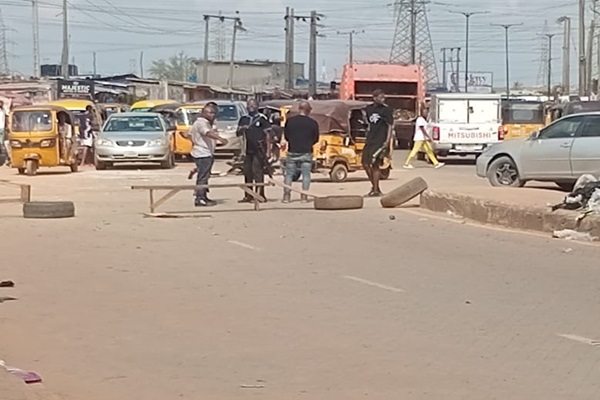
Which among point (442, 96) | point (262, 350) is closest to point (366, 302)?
point (262, 350)

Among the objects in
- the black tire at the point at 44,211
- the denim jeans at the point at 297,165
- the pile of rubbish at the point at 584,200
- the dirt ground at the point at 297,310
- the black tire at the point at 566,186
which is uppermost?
the denim jeans at the point at 297,165

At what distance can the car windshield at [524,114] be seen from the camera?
38.5 meters

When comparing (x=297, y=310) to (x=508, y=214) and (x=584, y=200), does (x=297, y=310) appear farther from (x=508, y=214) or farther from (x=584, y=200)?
(x=508, y=214)

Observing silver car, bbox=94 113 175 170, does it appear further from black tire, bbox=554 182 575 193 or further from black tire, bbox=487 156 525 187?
black tire, bbox=554 182 575 193

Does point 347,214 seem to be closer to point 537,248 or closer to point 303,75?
point 537,248

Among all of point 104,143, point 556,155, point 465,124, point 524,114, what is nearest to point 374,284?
point 556,155

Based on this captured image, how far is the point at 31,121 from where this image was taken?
1175 inches

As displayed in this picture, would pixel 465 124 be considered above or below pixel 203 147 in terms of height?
above

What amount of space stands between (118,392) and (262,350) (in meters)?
1.51

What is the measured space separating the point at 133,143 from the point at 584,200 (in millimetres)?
17391

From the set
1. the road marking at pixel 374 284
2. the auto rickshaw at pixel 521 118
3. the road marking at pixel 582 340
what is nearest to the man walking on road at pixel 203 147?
the road marking at pixel 374 284

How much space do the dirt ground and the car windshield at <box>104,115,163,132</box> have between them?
14725 mm

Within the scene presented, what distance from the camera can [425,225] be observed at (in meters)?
17.1

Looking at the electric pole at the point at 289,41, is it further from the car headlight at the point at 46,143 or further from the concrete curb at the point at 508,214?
the concrete curb at the point at 508,214
